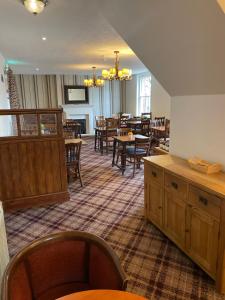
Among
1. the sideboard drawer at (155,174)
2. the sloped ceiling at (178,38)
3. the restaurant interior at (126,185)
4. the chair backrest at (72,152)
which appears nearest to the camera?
the restaurant interior at (126,185)

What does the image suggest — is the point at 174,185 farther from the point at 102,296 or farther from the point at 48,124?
the point at 48,124

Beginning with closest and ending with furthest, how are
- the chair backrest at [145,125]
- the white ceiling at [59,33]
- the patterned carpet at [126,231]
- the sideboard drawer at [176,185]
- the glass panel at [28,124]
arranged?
the patterned carpet at [126,231], the sideboard drawer at [176,185], the white ceiling at [59,33], the glass panel at [28,124], the chair backrest at [145,125]

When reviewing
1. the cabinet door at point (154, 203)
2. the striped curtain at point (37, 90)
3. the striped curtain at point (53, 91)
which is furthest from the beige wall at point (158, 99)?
the cabinet door at point (154, 203)

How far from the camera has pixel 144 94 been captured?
9.30 m

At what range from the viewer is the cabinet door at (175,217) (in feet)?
7.18

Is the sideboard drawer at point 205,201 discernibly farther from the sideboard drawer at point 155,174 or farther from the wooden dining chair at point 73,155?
the wooden dining chair at point 73,155

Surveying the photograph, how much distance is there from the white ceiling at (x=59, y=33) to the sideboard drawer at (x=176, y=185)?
2.21 meters

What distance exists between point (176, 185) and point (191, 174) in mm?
188

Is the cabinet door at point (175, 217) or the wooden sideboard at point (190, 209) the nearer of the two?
the wooden sideboard at point (190, 209)

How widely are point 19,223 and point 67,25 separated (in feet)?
9.65

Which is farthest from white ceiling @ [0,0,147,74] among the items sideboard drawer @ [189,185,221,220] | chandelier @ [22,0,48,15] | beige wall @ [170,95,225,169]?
sideboard drawer @ [189,185,221,220]

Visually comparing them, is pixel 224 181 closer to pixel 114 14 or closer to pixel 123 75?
pixel 114 14

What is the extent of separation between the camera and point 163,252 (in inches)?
92.3

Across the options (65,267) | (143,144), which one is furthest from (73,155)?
(65,267)
